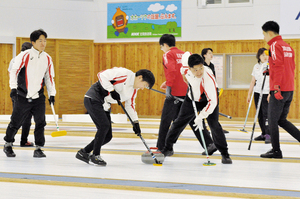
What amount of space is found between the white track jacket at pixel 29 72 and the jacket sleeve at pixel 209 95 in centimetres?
188

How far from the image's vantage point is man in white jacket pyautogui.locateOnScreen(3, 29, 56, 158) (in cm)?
431

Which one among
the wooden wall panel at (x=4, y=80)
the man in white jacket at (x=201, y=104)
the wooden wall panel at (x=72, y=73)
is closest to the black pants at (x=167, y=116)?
the man in white jacket at (x=201, y=104)

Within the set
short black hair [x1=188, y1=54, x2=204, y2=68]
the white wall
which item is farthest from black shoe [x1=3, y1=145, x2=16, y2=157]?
the white wall

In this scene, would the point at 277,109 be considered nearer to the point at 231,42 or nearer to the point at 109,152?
the point at 109,152

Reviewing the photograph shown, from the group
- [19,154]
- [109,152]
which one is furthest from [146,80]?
[19,154]

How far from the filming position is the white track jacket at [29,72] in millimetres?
4312

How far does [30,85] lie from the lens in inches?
169

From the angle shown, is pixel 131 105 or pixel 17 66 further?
pixel 17 66

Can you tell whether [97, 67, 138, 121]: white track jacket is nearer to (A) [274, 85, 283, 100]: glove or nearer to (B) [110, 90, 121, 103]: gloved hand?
(B) [110, 90, 121, 103]: gloved hand

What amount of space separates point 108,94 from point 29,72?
3.48 ft

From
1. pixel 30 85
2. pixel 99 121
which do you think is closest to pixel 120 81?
pixel 99 121

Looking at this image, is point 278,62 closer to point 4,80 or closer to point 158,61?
point 158,61

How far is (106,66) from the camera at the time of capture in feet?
40.4

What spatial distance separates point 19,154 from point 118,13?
8204 millimetres
